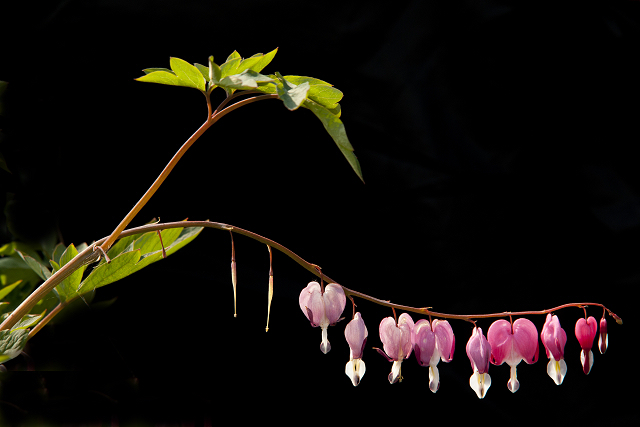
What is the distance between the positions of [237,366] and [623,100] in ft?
3.73

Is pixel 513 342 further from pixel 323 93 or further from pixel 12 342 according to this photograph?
pixel 12 342

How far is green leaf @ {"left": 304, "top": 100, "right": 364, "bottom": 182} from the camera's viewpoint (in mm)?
513

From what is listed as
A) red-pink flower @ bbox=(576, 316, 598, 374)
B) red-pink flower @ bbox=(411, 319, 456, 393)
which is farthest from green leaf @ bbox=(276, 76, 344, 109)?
red-pink flower @ bbox=(576, 316, 598, 374)

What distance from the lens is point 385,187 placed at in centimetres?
118

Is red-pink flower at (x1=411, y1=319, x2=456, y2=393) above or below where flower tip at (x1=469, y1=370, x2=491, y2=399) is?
above

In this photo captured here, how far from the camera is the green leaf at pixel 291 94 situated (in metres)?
0.46

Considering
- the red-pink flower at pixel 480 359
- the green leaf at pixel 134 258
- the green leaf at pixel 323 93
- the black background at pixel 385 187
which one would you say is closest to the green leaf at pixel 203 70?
the green leaf at pixel 323 93

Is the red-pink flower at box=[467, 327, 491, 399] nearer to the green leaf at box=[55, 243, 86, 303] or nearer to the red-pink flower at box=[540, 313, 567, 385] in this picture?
the red-pink flower at box=[540, 313, 567, 385]

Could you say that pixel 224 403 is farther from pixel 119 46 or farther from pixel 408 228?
pixel 119 46

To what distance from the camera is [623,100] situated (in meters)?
1.18

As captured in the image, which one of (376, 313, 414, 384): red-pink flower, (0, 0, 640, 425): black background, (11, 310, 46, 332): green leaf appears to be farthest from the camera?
(0, 0, 640, 425): black background

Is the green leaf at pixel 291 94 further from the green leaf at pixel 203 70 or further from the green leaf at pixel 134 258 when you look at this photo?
the green leaf at pixel 134 258

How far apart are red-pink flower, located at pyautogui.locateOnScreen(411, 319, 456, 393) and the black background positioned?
0.48m

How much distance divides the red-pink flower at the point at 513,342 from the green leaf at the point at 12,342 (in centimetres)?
61
